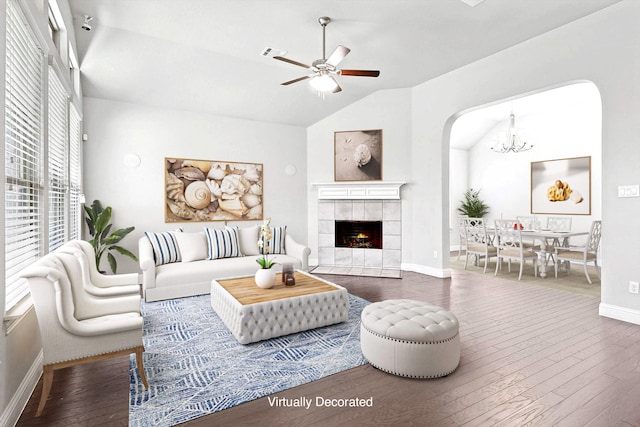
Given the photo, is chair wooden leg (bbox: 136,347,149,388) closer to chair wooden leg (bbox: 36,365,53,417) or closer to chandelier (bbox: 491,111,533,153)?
chair wooden leg (bbox: 36,365,53,417)

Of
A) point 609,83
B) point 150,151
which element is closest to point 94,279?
point 150,151

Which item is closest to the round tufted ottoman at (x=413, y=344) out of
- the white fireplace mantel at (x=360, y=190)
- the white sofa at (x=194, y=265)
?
the white sofa at (x=194, y=265)

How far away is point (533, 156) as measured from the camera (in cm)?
794

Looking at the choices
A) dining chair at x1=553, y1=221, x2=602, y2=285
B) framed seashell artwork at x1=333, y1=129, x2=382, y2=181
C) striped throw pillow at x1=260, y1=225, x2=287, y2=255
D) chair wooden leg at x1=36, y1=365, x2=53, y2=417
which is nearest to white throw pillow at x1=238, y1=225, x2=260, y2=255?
striped throw pillow at x1=260, y1=225, x2=287, y2=255

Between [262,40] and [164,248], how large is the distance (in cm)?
322

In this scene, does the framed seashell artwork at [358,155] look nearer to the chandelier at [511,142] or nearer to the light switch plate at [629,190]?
the chandelier at [511,142]

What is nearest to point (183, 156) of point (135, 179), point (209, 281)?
point (135, 179)

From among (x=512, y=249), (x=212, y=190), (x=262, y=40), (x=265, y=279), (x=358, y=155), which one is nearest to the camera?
(x=265, y=279)

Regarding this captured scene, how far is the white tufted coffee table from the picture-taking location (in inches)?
119

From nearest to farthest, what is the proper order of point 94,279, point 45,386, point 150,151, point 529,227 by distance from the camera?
point 45,386 < point 94,279 < point 150,151 < point 529,227

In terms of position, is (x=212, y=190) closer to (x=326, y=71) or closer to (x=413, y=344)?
(x=326, y=71)

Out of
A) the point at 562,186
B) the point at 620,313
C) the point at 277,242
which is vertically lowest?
the point at 620,313

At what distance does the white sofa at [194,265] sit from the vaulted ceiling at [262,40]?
2314 mm

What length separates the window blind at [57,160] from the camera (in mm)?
3092
